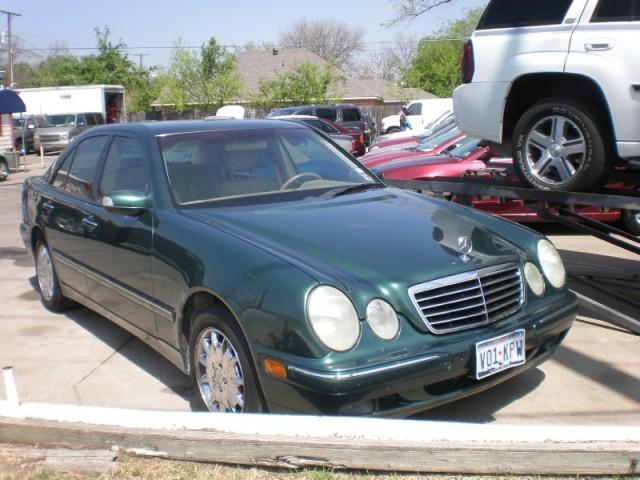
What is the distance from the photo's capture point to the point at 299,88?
3934 centimetres

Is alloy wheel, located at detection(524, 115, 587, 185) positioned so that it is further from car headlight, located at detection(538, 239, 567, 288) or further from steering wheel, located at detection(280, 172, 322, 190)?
steering wheel, located at detection(280, 172, 322, 190)

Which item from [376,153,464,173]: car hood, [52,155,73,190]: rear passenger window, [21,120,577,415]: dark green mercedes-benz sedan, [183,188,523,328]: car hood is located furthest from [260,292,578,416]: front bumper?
[376,153,464,173]: car hood

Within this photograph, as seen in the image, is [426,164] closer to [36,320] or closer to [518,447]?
[36,320]

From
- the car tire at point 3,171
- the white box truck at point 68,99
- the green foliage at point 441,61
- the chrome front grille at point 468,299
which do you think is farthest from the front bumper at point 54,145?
the chrome front grille at point 468,299

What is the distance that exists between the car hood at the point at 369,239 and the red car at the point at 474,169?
455 centimetres

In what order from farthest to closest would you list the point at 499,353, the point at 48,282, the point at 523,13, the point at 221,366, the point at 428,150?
the point at 428,150 → the point at 48,282 → the point at 523,13 → the point at 221,366 → the point at 499,353

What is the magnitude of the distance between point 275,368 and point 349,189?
187 cm

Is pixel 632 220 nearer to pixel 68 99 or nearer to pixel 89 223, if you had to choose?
pixel 89 223

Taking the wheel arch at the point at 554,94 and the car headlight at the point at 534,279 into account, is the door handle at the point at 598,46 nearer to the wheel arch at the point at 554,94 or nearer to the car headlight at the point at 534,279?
the wheel arch at the point at 554,94

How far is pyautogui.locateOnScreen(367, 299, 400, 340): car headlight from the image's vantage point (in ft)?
10.8

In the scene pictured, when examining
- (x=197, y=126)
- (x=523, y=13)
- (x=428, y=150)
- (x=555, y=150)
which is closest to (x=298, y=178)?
(x=197, y=126)

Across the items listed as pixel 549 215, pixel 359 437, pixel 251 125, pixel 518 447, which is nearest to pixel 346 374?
pixel 359 437

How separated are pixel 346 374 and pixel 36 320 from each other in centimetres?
400

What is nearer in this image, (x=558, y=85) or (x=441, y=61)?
(x=558, y=85)
